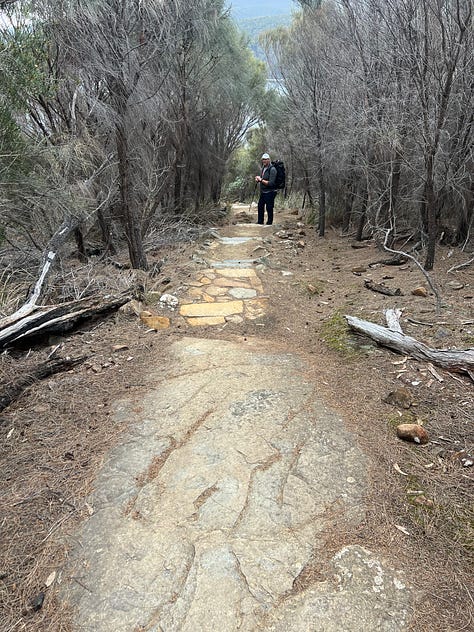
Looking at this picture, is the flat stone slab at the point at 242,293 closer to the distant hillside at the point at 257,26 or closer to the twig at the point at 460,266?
the twig at the point at 460,266

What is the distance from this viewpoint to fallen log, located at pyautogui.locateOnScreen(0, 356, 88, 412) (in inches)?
105

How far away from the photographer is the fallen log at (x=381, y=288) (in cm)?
458

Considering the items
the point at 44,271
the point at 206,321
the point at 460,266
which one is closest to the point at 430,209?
the point at 460,266

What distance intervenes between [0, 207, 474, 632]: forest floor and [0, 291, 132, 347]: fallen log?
152 mm

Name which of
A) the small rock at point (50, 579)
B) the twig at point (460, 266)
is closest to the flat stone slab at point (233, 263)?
the twig at point (460, 266)

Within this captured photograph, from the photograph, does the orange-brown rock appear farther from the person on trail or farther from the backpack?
the backpack

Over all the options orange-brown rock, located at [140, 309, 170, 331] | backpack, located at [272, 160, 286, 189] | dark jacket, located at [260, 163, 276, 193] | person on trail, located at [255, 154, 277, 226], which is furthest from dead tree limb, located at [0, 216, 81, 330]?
backpack, located at [272, 160, 286, 189]

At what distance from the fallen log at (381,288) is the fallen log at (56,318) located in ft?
9.92

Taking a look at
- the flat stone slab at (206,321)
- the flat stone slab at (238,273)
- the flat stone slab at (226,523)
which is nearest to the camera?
the flat stone slab at (226,523)

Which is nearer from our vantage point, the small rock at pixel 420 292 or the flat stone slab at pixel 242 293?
the small rock at pixel 420 292

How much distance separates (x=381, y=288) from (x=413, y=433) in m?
2.79

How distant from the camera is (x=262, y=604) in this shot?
4.68 feet

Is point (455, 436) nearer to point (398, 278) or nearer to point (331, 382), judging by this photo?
point (331, 382)

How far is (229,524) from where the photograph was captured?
177 cm
